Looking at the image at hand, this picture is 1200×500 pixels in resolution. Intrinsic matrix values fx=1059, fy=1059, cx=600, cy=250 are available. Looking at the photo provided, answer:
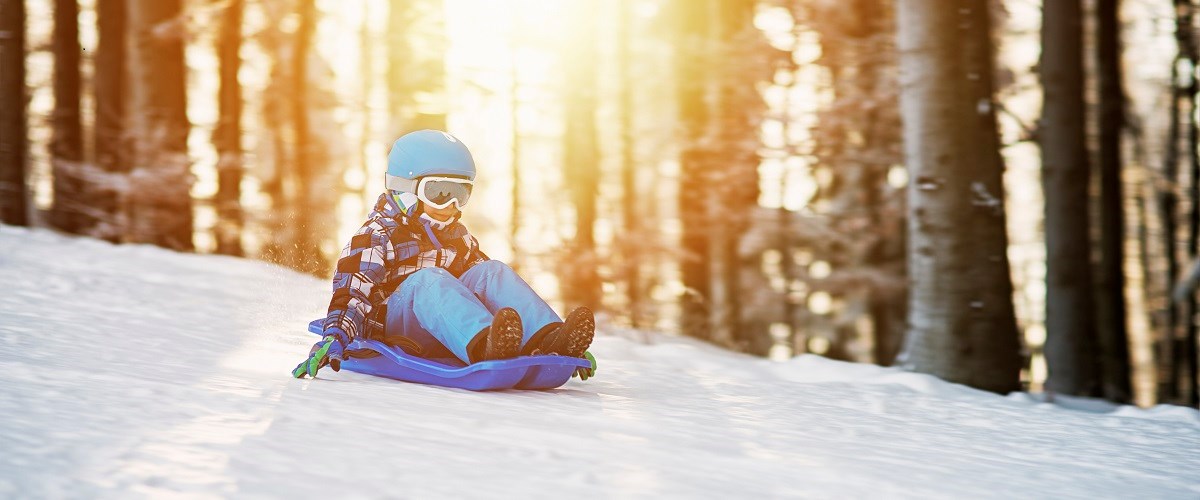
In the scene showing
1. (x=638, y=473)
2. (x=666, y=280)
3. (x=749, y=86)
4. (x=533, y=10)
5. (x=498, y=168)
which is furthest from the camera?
(x=498, y=168)

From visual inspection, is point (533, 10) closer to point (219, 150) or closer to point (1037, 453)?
point (219, 150)

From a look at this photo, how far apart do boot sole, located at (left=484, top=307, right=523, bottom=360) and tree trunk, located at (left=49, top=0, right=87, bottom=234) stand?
9.04m

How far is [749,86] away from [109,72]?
696 cm

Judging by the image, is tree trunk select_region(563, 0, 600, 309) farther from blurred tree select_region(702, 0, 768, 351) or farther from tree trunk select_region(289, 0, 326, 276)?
tree trunk select_region(289, 0, 326, 276)

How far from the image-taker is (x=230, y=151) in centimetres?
1219

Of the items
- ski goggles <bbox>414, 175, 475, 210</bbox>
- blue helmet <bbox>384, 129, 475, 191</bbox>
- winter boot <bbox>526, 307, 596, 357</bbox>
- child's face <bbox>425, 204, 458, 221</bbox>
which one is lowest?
winter boot <bbox>526, 307, 596, 357</bbox>

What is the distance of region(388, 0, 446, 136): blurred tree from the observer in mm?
11383

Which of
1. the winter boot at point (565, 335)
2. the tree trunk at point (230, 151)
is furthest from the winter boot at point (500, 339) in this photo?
the tree trunk at point (230, 151)

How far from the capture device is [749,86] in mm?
10688

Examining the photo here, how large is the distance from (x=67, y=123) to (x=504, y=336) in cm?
949

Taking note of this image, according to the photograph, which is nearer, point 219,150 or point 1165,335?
point 219,150

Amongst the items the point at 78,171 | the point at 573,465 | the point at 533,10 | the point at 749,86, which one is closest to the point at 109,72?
the point at 78,171

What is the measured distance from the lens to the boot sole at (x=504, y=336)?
13.5ft

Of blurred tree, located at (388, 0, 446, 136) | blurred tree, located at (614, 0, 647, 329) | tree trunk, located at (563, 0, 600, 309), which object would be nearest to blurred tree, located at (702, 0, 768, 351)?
blurred tree, located at (614, 0, 647, 329)
